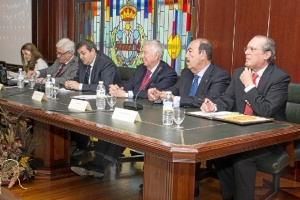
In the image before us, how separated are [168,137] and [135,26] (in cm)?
343

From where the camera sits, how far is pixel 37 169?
3.20m

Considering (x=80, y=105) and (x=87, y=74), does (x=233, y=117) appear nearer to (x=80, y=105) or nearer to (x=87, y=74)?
(x=80, y=105)

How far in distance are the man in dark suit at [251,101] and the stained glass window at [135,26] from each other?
162cm

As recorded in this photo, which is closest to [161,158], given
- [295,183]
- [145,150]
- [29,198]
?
[145,150]

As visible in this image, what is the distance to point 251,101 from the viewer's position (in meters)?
2.63

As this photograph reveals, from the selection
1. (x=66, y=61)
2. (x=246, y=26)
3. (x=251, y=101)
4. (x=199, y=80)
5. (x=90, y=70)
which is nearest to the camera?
(x=251, y=101)

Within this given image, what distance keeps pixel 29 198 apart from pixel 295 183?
2.20m

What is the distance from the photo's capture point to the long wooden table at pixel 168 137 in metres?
1.73

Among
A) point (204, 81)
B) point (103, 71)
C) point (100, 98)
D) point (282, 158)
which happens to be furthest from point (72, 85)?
point (282, 158)

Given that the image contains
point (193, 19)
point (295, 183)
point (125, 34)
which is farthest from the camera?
point (125, 34)

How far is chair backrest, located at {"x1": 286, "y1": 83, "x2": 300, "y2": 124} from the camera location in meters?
2.96

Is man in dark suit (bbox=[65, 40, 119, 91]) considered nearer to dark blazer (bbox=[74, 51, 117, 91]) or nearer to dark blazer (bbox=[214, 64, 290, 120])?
dark blazer (bbox=[74, 51, 117, 91])

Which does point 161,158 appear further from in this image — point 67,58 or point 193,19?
point 67,58

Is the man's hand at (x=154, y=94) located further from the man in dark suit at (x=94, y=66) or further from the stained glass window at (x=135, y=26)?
the stained glass window at (x=135, y=26)
